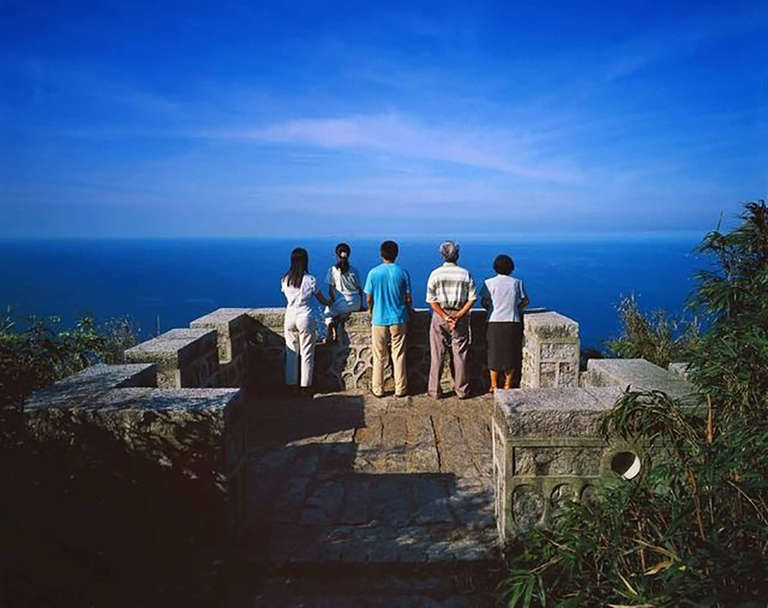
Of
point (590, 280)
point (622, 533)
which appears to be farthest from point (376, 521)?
point (590, 280)

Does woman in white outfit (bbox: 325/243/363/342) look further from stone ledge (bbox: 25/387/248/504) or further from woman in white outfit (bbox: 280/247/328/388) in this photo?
stone ledge (bbox: 25/387/248/504)

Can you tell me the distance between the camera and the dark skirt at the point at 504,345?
235 inches

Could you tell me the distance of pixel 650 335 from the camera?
29.8ft

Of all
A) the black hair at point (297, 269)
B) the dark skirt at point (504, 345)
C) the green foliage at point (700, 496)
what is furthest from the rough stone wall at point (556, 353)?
the green foliage at point (700, 496)

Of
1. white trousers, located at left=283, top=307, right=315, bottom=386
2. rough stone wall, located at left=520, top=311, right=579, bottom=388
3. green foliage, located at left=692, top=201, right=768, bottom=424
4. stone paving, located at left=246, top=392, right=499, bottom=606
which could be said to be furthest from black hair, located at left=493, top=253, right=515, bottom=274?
green foliage, located at left=692, top=201, right=768, bottom=424

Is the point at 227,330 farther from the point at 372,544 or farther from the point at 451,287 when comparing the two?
the point at 372,544

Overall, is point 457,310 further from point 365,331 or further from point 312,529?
point 312,529

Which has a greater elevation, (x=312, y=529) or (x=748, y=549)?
(x=748, y=549)

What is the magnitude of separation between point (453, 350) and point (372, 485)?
243 centimetres

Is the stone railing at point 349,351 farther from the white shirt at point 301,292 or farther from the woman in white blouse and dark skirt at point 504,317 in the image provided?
the white shirt at point 301,292

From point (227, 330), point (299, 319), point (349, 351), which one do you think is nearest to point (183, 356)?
point (227, 330)

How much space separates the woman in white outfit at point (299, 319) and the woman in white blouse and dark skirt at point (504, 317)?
1.98 metres

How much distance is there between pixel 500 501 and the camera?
3141 millimetres

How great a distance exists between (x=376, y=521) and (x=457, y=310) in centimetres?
298
